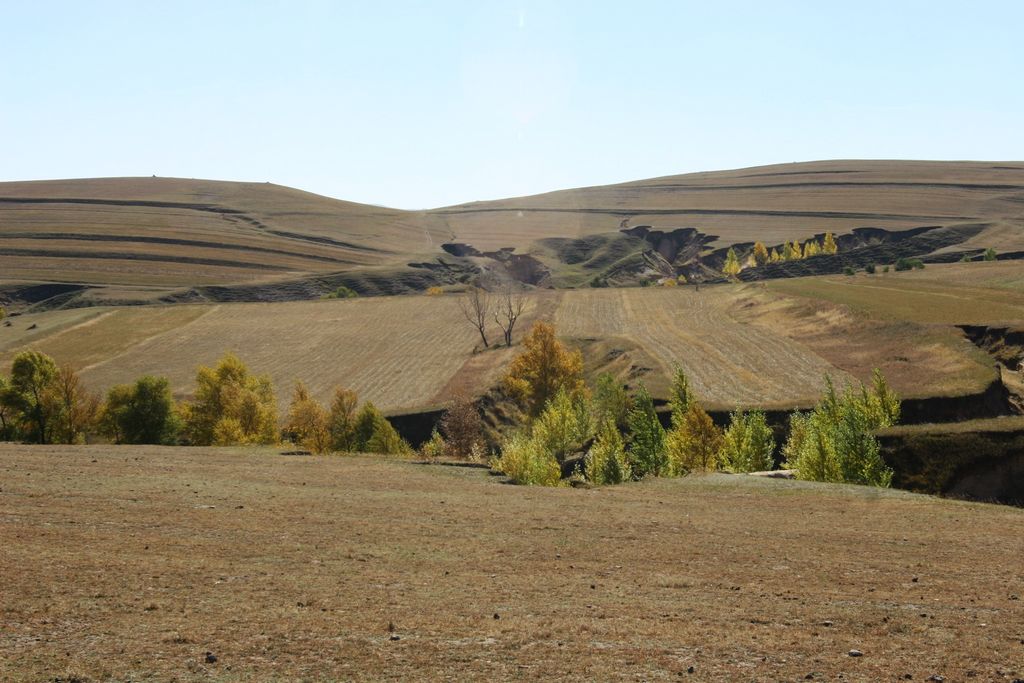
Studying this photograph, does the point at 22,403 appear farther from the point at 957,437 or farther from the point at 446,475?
the point at 957,437

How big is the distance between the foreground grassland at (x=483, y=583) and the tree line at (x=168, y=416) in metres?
38.1

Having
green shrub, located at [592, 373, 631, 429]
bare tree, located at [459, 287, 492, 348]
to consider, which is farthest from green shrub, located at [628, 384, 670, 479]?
bare tree, located at [459, 287, 492, 348]

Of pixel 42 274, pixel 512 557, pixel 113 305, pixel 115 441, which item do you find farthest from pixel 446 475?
pixel 42 274

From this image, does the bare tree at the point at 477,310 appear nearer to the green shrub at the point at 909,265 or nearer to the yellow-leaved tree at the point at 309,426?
the yellow-leaved tree at the point at 309,426

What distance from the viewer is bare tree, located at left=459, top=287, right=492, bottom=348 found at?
123500 millimetres

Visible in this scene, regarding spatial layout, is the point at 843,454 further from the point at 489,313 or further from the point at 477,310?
the point at 489,313

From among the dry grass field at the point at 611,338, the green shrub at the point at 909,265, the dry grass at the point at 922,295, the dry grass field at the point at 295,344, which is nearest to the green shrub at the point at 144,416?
the dry grass field at the point at 611,338

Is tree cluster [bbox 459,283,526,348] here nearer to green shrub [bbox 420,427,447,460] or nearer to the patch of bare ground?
the patch of bare ground

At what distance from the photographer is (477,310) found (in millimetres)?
122062

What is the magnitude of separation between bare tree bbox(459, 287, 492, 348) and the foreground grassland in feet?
286

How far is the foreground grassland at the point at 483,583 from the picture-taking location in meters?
16.1

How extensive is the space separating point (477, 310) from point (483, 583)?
100696 millimetres

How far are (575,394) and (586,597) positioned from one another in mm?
67670

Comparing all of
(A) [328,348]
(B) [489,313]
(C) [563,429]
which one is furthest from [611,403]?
(B) [489,313]
